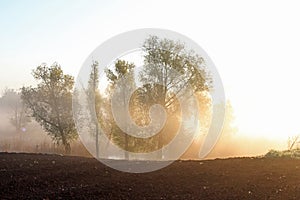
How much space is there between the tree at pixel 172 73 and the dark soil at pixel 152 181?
17398 millimetres

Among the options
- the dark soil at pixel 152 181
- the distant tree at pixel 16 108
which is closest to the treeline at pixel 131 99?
the dark soil at pixel 152 181

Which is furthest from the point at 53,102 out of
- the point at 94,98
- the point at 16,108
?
the point at 16,108

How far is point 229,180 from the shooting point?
14211mm

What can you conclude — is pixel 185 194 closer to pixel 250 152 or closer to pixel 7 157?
pixel 7 157

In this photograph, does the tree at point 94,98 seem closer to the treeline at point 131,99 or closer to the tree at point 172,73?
the treeline at point 131,99

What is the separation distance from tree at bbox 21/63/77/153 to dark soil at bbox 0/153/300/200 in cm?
2292

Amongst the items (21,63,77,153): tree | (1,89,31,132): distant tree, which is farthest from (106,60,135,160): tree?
(1,89,31,132): distant tree

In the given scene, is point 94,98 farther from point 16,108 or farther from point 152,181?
point 16,108

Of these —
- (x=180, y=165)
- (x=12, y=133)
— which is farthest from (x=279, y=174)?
(x=12, y=133)

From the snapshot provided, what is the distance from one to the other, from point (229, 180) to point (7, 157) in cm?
1202

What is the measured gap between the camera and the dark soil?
11867mm

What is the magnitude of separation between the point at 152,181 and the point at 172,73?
22134 mm

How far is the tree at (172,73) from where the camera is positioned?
115ft

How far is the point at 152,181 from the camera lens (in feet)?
45.3
